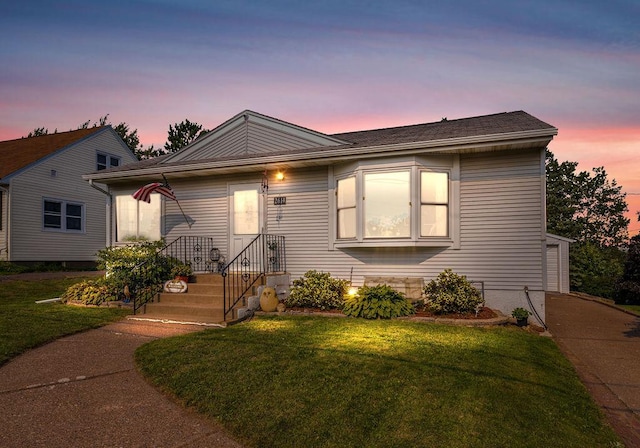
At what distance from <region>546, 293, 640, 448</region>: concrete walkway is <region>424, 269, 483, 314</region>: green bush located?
66.7 inches

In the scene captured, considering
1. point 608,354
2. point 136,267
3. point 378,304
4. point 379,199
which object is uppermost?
point 379,199

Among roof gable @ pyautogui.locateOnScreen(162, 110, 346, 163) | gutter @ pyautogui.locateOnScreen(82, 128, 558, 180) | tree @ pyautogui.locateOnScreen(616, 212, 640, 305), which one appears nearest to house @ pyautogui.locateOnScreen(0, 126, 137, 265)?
gutter @ pyautogui.locateOnScreen(82, 128, 558, 180)

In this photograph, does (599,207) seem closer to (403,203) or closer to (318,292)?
(403,203)

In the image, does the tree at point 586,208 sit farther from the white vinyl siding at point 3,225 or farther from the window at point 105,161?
the white vinyl siding at point 3,225

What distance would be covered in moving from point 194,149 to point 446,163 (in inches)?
278

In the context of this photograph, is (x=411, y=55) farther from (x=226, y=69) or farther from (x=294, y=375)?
(x=294, y=375)

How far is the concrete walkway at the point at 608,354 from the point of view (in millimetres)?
4617

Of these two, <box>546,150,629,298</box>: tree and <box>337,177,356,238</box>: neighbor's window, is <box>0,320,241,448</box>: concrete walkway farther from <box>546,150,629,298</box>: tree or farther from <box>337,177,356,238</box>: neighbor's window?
<box>546,150,629,298</box>: tree

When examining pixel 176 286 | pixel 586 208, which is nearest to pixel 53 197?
pixel 176 286

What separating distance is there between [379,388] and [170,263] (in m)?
7.87

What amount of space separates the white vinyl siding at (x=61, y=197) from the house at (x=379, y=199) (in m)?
9.41

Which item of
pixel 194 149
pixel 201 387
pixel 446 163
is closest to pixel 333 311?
pixel 446 163

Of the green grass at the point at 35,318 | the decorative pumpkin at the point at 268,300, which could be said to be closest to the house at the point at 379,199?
the decorative pumpkin at the point at 268,300

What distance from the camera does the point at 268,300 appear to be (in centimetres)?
948
